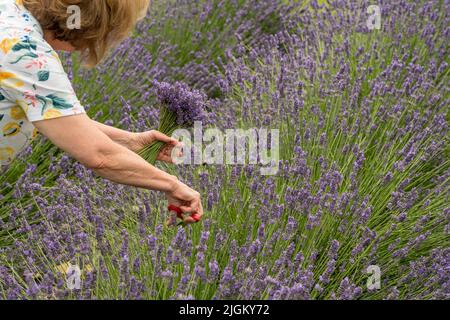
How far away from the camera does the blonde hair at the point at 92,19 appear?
2131 millimetres

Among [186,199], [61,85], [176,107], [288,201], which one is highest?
[61,85]

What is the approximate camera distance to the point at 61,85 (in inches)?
79.8

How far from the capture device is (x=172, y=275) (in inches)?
79.7

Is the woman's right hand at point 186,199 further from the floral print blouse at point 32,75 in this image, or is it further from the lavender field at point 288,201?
the floral print blouse at point 32,75

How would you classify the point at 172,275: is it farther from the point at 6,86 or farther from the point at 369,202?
the point at 369,202

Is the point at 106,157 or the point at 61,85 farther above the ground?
the point at 61,85

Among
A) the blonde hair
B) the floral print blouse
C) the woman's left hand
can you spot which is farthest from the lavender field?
the blonde hair

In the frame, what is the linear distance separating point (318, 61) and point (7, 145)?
2.15 metres

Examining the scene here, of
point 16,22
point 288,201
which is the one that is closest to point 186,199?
point 288,201

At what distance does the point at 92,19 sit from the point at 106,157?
1.56 feet

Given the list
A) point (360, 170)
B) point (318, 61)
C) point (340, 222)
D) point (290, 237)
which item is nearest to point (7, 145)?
point (290, 237)

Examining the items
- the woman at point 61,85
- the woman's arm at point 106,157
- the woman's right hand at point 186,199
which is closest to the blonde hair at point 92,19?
the woman at point 61,85

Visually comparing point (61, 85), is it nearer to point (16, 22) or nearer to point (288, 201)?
point (16, 22)

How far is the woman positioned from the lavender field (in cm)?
29
